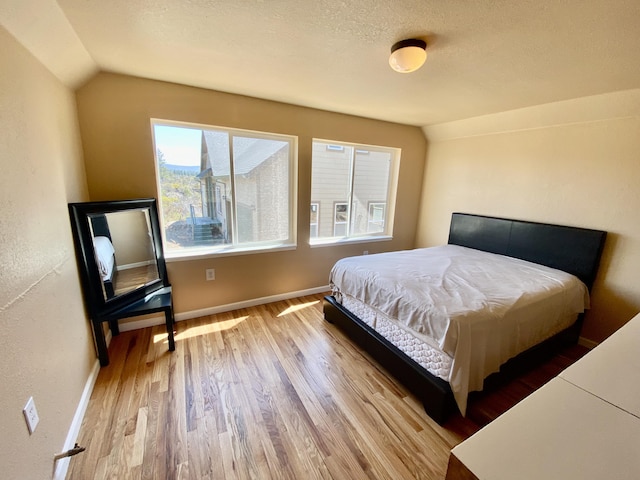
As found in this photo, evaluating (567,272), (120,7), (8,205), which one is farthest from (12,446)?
(567,272)

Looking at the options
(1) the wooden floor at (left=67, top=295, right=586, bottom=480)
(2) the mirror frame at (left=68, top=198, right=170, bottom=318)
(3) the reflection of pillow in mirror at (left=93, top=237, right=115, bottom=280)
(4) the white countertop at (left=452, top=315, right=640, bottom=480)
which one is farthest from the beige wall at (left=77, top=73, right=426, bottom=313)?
(4) the white countertop at (left=452, top=315, right=640, bottom=480)

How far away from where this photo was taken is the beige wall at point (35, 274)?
1.04 metres

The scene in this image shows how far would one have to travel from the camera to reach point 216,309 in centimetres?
292

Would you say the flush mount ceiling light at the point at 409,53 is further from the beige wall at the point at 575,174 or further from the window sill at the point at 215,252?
the window sill at the point at 215,252

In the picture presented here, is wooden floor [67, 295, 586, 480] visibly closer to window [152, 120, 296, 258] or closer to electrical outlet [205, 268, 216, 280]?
electrical outlet [205, 268, 216, 280]

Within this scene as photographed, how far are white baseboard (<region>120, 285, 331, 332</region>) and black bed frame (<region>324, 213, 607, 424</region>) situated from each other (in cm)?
72

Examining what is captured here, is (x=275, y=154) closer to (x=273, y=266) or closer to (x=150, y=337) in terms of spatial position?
(x=273, y=266)

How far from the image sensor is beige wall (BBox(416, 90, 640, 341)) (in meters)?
2.27

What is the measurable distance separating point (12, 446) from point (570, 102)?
422 cm

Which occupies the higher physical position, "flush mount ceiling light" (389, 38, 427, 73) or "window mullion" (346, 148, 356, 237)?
"flush mount ceiling light" (389, 38, 427, 73)

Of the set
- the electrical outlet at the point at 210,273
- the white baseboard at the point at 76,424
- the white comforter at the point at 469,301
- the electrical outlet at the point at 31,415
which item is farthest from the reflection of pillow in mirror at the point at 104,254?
the white comforter at the point at 469,301

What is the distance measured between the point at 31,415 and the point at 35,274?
622mm

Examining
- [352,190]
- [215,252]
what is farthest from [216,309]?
[352,190]

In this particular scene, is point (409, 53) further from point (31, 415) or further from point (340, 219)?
point (31, 415)
